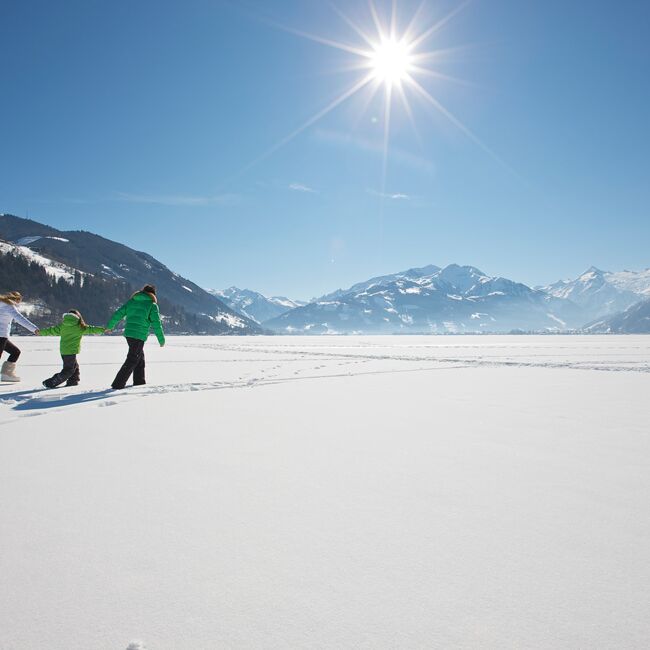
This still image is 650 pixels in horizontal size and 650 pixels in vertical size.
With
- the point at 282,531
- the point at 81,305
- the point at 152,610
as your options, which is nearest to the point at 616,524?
the point at 282,531

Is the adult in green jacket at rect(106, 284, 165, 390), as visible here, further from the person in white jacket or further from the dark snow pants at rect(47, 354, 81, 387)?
the person in white jacket

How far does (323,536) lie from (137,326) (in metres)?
8.46

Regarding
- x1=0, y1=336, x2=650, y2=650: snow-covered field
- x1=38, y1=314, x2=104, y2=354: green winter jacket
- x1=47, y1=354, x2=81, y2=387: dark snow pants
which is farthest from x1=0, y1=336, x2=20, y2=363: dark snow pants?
x1=0, y1=336, x2=650, y2=650: snow-covered field

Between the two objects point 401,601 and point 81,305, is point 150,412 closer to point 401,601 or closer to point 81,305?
point 401,601

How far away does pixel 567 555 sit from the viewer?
A: 2346mm

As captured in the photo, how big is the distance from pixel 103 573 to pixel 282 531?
3.27 feet

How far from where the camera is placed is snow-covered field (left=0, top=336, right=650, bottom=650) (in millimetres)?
1747

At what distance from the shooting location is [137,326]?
9.73 m

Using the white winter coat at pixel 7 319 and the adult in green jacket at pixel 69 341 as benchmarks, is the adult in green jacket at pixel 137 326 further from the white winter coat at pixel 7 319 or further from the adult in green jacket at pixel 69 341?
the white winter coat at pixel 7 319

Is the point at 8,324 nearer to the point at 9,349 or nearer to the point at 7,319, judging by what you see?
the point at 7,319

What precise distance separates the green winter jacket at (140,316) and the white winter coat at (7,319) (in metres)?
2.36

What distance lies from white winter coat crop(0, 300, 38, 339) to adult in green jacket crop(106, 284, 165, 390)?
2404mm

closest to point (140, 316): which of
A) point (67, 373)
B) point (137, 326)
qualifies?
point (137, 326)

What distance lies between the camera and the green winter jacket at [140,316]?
9.66 meters
